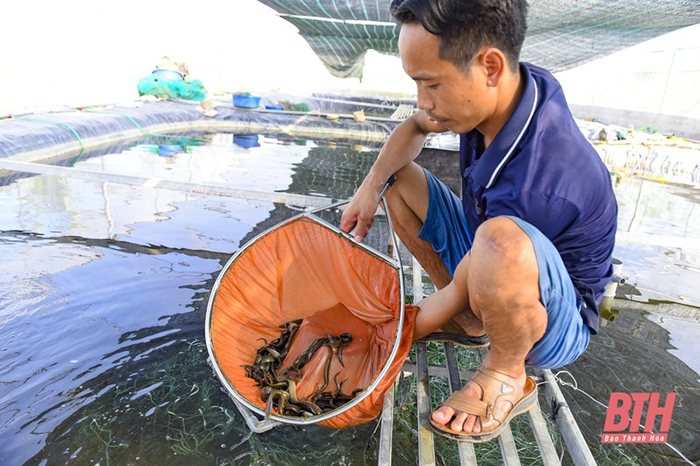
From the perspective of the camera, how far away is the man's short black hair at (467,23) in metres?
1.16

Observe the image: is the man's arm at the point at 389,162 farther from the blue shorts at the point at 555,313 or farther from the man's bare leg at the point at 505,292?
the blue shorts at the point at 555,313

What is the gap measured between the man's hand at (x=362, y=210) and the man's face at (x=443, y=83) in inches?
21.3

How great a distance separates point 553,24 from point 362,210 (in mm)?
5054

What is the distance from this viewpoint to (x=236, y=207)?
157 inches

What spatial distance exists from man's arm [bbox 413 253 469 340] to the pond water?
0.44 m

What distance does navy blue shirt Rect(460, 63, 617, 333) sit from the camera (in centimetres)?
124

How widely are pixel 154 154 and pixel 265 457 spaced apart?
215 inches

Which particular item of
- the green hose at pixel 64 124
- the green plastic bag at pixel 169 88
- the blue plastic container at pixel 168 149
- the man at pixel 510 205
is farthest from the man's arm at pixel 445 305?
the green plastic bag at pixel 169 88

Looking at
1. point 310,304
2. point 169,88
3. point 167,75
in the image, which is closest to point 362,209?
point 310,304

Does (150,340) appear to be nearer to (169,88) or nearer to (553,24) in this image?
(553,24)

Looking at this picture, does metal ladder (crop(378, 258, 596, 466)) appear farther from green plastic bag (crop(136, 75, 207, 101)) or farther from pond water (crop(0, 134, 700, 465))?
green plastic bag (crop(136, 75, 207, 101))

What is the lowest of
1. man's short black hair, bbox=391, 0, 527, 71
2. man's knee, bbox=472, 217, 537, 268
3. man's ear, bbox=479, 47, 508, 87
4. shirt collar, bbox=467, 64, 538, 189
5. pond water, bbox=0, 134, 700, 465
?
pond water, bbox=0, 134, 700, 465

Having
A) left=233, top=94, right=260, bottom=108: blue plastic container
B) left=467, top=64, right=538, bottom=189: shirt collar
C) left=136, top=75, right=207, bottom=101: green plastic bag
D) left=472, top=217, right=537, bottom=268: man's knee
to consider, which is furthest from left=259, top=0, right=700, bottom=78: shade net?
left=472, top=217, right=537, bottom=268: man's knee

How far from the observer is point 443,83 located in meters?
1.25
